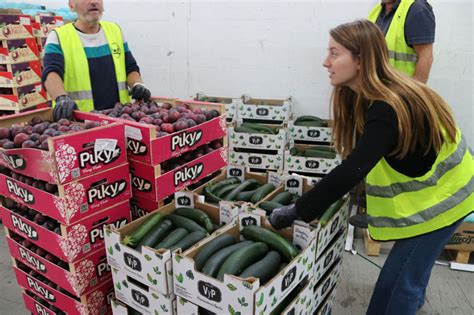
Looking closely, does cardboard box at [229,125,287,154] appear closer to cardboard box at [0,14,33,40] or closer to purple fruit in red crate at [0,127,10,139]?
purple fruit in red crate at [0,127,10,139]

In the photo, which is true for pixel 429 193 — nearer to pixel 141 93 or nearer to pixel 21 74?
pixel 141 93

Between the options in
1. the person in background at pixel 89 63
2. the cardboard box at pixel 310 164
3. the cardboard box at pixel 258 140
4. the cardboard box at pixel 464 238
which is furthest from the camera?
the cardboard box at pixel 258 140

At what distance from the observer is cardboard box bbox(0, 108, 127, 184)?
138 centimetres

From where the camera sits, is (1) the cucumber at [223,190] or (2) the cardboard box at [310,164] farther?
(2) the cardboard box at [310,164]

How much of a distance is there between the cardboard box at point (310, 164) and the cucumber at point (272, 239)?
1.81 metres

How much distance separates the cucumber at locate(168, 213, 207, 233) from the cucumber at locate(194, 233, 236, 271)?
151 millimetres

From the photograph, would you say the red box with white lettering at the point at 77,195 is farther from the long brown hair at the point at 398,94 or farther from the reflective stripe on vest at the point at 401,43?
the reflective stripe on vest at the point at 401,43

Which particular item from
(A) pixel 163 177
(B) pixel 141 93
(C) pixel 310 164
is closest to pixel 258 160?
(C) pixel 310 164

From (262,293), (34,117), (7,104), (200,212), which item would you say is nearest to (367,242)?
(200,212)

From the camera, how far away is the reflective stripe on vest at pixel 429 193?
1557mm

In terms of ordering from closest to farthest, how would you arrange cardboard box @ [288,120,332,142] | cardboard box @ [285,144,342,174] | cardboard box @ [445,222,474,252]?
1. cardboard box @ [445,222,474,252]
2. cardboard box @ [285,144,342,174]
3. cardboard box @ [288,120,332,142]

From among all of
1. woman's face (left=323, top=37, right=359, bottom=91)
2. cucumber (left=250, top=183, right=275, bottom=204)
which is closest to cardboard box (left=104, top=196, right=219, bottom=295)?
cucumber (left=250, top=183, right=275, bottom=204)

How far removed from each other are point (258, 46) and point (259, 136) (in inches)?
50.8

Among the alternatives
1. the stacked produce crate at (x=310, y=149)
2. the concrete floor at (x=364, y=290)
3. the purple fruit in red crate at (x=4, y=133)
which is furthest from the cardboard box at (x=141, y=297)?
the stacked produce crate at (x=310, y=149)
